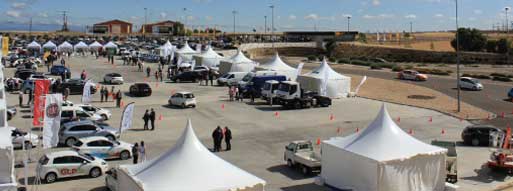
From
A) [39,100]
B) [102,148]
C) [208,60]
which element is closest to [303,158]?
[102,148]

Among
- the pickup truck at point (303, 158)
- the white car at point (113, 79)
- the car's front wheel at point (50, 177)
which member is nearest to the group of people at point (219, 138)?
the pickup truck at point (303, 158)

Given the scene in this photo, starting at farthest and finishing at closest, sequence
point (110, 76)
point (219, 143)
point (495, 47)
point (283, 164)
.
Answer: point (495, 47) → point (110, 76) → point (219, 143) → point (283, 164)

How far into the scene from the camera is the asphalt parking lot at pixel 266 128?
67.4 feet

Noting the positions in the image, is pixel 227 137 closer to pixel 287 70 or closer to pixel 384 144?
pixel 384 144

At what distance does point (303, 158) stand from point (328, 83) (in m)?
21.6

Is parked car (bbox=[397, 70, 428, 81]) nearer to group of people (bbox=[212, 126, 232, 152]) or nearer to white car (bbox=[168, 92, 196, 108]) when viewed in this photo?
white car (bbox=[168, 92, 196, 108])

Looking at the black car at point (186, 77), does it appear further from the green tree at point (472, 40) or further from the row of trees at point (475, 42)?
the green tree at point (472, 40)

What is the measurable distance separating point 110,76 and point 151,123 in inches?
820

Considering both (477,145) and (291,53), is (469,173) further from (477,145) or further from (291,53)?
(291,53)

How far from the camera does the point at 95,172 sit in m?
20.2

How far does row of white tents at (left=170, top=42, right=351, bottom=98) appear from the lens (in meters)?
42.2

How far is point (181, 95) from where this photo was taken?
37406 mm

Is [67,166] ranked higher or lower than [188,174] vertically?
lower

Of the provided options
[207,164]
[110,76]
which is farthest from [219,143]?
[110,76]
